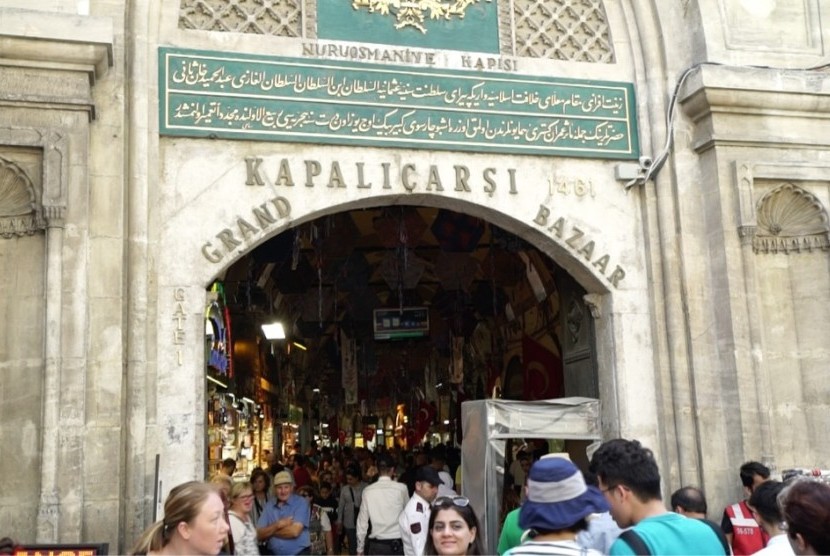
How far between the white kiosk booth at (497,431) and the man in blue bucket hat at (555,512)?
14.4 ft

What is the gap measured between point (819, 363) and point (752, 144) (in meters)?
2.16

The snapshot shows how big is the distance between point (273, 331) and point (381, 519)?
19.0ft

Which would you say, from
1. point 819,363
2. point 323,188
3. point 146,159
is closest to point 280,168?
point 323,188

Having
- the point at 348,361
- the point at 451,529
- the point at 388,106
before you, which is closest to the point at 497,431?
the point at 388,106

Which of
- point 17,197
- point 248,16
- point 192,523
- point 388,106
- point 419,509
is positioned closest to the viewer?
point 192,523

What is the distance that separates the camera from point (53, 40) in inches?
269

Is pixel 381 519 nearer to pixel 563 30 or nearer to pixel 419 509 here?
pixel 419 509

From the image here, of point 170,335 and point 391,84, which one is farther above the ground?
point 391,84

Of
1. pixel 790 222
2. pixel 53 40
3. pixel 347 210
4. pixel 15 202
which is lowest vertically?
pixel 790 222

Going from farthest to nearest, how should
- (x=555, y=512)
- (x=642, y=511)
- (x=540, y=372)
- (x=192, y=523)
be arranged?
(x=540, y=372)
(x=642, y=511)
(x=192, y=523)
(x=555, y=512)

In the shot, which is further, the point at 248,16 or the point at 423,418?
the point at 423,418

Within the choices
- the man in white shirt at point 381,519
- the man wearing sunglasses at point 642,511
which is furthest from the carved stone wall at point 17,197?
the man wearing sunglasses at point 642,511

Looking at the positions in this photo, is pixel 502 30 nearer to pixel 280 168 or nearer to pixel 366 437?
pixel 280 168

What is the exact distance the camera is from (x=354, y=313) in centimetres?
1392
